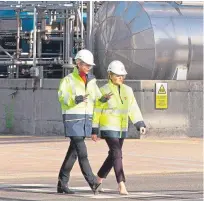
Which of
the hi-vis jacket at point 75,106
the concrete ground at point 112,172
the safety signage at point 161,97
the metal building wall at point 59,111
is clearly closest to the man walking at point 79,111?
the hi-vis jacket at point 75,106

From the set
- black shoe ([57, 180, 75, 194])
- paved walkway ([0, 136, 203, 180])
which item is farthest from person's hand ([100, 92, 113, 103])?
paved walkway ([0, 136, 203, 180])

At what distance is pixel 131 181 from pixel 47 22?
16692mm

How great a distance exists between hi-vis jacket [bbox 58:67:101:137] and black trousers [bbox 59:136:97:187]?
0.12m

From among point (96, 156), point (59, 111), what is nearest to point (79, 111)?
point (96, 156)

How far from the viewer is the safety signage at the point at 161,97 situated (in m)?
26.6

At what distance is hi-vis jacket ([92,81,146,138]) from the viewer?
13320 mm

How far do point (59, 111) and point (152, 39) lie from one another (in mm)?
3363

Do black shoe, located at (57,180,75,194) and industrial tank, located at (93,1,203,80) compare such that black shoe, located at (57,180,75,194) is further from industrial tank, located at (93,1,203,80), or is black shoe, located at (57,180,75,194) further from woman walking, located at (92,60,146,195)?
industrial tank, located at (93,1,203,80)

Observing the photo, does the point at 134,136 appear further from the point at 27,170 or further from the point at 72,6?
the point at 27,170

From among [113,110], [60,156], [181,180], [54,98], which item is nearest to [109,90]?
[113,110]

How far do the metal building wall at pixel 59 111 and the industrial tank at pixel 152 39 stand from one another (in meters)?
1.22

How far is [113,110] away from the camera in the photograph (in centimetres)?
1343

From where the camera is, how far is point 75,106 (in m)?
13.1

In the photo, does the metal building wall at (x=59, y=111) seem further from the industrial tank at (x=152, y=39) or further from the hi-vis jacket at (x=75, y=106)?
the hi-vis jacket at (x=75, y=106)
